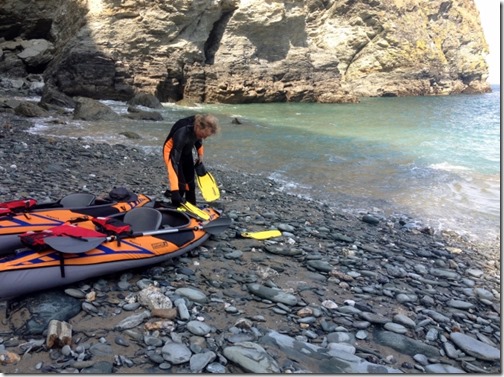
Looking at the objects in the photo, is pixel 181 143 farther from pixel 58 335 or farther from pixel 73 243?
pixel 58 335

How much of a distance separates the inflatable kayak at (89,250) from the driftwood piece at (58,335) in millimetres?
509

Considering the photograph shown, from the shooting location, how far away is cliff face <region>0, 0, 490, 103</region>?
2483cm

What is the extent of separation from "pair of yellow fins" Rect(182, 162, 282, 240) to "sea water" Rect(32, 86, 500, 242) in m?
2.50

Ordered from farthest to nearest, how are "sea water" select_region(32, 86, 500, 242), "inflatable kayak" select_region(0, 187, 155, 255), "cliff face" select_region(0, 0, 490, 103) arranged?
"cliff face" select_region(0, 0, 490, 103), "sea water" select_region(32, 86, 500, 242), "inflatable kayak" select_region(0, 187, 155, 255)

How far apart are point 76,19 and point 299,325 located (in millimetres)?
27463

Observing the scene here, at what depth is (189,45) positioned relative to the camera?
28109 millimetres

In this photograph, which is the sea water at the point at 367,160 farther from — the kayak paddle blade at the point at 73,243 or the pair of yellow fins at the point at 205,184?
the kayak paddle blade at the point at 73,243

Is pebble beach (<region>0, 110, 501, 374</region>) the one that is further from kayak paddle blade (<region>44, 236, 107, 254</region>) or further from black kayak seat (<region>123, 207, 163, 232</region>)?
black kayak seat (<region>123, 207, 163, 232</region>)

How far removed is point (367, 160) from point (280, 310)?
9.37 m

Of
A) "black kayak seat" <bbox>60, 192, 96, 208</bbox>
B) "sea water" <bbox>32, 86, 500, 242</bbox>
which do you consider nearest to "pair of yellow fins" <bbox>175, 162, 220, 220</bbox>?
"black kayak seat" <bbox>60, 192, 96, 208</bbox>

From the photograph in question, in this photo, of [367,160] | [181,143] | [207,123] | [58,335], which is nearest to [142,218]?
[181,143]

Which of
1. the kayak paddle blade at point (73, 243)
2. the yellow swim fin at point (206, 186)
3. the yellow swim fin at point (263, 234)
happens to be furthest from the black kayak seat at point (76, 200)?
the yellow swim fin at point (263, 234)

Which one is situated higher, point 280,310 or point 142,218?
point 142,218

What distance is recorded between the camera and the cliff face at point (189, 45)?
81.5 ft
